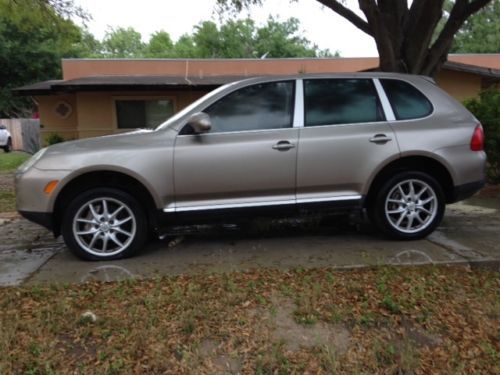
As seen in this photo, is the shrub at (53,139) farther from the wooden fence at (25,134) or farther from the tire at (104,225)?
the tire at (104,225)

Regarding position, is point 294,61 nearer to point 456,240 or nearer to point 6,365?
point 456,240

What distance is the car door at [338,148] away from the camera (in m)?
4.81

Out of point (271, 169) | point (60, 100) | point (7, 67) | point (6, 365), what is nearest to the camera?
point (6, 365)

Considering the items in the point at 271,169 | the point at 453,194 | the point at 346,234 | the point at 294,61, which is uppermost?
the point at 294,61

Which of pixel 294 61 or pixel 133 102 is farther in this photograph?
pixel 294 61

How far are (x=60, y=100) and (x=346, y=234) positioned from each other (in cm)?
1422

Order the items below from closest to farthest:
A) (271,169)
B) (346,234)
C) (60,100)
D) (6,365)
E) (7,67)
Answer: (6,365), (271,169), (346,234), (60,100), (7,67)

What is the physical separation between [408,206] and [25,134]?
23693mm

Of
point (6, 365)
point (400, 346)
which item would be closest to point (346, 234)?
point (400, 346)

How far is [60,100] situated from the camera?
17.0 meters

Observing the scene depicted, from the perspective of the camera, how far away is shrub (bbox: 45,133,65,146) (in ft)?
51.4

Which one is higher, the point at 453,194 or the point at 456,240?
the point at 453,194

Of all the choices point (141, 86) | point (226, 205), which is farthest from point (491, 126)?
point (141, 86)

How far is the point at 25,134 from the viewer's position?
24.7 meters
